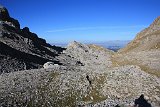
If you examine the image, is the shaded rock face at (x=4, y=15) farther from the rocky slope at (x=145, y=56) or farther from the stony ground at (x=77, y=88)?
the stony ground at (x=77, y=88)

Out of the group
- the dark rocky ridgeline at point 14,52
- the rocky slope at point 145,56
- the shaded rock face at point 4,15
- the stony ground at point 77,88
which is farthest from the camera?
the shaded rock face at point 4,15

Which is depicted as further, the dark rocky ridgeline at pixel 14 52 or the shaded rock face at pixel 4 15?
the shaded rock face at pixel 4 15

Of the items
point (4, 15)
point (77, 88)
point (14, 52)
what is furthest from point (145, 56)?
point (4, 15)

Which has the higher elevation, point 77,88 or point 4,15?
point 4,15

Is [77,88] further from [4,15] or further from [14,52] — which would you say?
[4,15]

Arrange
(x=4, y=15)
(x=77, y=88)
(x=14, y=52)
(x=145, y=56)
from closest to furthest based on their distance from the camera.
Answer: (x=77, y=88), (x=14, y=52), (x=145, y=56), (x=4, y=15)

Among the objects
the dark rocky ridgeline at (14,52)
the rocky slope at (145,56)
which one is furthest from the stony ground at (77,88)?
the dark rocky ridgeline at (14,52)

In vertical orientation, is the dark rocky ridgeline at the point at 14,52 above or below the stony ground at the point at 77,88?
above

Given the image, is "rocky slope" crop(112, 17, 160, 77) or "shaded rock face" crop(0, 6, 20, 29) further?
"shaded rock face" crop(0, 6, 20, 29)

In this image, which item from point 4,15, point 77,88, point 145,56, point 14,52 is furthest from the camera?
point 4,15

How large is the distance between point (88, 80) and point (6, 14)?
302 ft

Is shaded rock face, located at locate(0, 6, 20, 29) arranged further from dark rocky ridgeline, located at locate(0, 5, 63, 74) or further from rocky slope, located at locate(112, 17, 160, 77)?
rocky slope, located at locate(112, 17, 160, 77)

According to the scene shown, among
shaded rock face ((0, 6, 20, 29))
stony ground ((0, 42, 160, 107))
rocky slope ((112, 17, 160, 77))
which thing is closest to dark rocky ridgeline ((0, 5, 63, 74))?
shaded rock face ((0, 6, 20, 29))

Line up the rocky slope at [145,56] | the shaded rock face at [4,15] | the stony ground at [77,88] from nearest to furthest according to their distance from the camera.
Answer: the stony ground at [77,88], the rocky slope at [145,56], the shaded rock face at [4,15]
